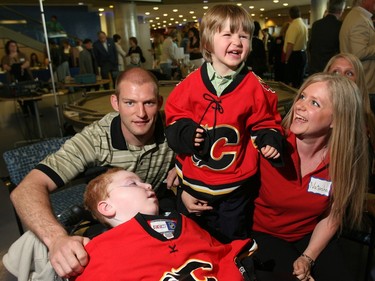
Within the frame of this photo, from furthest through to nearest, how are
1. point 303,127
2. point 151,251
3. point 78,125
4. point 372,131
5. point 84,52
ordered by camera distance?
point 84,52
point 78,125
point 372,131
point 303,127
point 151,251

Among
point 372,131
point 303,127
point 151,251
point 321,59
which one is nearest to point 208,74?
point 303,127

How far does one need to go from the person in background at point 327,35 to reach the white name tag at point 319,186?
2975mm

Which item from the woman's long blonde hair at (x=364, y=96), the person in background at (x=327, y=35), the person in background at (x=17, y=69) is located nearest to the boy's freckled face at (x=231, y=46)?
the woman's long blonde hair at (x=364, y=96)

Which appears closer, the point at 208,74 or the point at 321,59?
the point at 208,74

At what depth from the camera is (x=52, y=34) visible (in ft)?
39.5

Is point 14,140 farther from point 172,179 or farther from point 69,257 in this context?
point 69,257

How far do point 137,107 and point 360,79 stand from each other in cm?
146

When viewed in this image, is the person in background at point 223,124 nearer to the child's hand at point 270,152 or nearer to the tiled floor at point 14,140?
the child's hand at point 270,152

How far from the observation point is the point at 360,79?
223 cm

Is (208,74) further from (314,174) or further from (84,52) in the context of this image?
(84,52)

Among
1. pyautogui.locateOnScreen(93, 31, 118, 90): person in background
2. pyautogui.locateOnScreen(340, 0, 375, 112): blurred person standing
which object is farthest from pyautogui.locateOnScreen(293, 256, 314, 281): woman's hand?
pyautogui.locateOnScreen(93, 31, 118, 90): person in background

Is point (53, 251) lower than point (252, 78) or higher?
lower

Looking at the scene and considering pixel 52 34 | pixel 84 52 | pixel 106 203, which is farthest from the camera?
pixel 52 34

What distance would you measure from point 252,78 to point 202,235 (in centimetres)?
79
